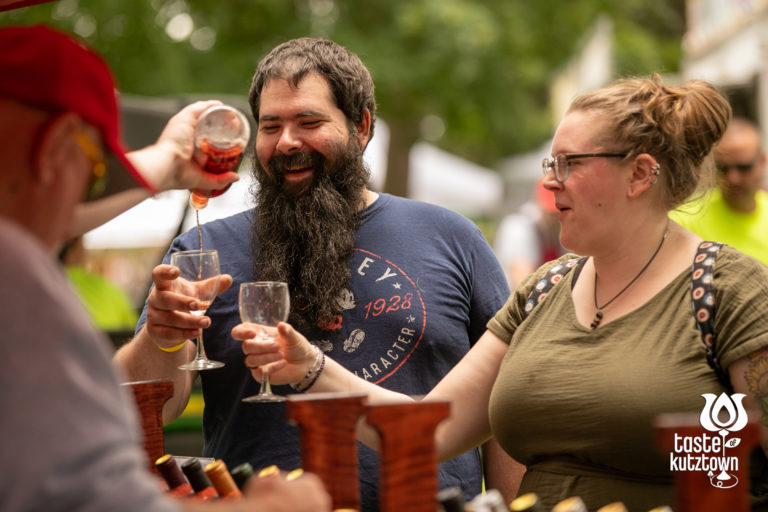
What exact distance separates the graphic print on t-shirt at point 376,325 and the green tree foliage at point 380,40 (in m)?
8.83

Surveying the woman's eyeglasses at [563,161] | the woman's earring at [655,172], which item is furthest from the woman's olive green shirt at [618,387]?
the woman's eyeglasses at [563,161]

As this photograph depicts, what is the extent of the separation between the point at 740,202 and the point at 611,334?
313 cm

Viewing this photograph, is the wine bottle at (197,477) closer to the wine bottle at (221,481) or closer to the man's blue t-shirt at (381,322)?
the wine bottle at (221,481)

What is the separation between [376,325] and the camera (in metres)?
3.32

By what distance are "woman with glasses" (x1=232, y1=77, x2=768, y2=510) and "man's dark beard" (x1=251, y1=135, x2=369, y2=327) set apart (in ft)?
1.84

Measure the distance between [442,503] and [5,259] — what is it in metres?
1.06

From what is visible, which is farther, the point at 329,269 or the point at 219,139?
the point at 329,269

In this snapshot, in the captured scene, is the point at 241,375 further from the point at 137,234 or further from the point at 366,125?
the point at 137,234

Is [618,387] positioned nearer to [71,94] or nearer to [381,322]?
[381,322]

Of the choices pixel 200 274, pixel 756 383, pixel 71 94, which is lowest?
pixel 756 383

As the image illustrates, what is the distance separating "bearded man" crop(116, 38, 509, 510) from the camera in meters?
3.30

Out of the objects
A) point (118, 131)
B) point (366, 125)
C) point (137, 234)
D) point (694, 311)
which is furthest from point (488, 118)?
point (118, 131)

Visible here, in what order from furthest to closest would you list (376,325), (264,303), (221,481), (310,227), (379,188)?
1. (379,188)
2. (310,227)
3. (376,325)
4. (264,303)
5. (221,481)

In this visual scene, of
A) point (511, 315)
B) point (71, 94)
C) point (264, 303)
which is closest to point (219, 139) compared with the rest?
point (264, 303)
